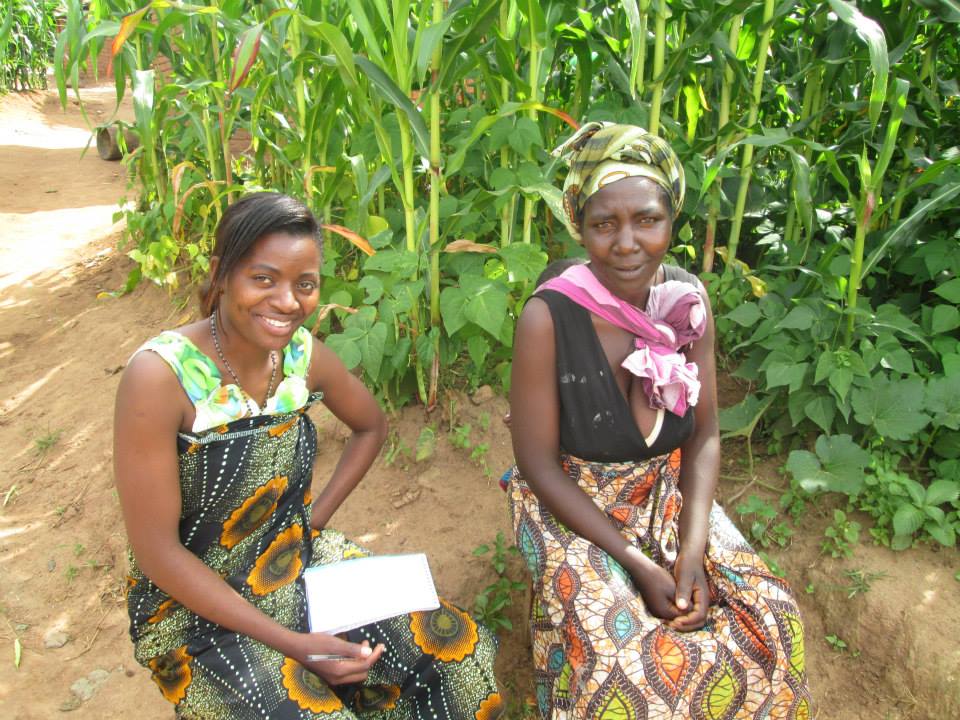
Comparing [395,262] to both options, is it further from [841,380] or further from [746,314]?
[841,380]

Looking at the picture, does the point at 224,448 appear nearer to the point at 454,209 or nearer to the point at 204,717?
the point at 204,717

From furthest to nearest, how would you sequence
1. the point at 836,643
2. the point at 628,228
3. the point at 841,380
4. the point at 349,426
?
1. the point at 841,380
2. the point at 836,643
3. the point at 349,426
4. the point at 628,228

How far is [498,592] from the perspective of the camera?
7.65ft

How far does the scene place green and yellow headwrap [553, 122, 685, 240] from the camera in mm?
1629

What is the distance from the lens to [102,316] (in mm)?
4133

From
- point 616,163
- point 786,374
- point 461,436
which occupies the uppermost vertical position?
point 616,163

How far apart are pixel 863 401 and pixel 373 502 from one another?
66.1 inches

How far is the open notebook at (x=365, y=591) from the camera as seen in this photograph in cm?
159

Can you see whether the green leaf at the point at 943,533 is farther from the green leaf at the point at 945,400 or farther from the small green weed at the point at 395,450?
the small green weed at the point at 395,450

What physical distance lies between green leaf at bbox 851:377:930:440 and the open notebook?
1.53m

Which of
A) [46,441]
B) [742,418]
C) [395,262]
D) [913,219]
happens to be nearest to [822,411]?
[742,418]

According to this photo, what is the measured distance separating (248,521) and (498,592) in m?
0.97

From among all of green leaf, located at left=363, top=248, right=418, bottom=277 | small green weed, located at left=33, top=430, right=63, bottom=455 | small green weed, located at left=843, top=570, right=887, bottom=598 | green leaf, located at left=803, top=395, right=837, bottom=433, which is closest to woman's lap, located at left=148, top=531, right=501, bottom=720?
green leaf, located at left=363, top=248, right=418, bottom=277

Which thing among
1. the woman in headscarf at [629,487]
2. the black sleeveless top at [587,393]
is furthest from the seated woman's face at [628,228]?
the black sleeveless top at [587,393]
